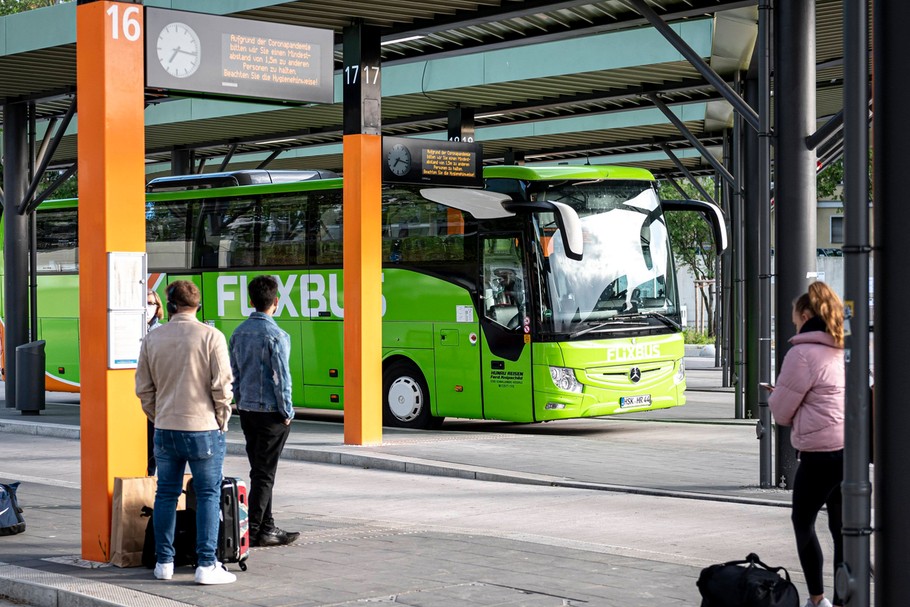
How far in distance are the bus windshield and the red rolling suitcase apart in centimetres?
919

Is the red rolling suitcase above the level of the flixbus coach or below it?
below

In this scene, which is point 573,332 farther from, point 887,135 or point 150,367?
point 887,135

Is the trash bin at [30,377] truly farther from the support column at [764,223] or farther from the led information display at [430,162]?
the support column at [764,223]

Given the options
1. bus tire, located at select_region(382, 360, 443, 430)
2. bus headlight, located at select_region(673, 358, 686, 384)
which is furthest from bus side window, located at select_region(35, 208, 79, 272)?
bus headlight, located at select_region(673, 358, 686, 384)

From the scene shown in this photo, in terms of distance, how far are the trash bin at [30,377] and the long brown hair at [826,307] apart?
15.2 meters

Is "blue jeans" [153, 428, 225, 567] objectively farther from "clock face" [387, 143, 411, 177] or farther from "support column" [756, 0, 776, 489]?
"clock face" [387, 143, 411, 177]

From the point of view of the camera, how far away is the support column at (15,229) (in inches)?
812

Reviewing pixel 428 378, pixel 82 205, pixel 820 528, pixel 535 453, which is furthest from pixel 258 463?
pixel 428 378

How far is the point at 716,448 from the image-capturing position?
1572 centimetres

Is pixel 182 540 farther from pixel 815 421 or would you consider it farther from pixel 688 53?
pixel 688 53

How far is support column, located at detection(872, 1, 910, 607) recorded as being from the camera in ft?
16.4

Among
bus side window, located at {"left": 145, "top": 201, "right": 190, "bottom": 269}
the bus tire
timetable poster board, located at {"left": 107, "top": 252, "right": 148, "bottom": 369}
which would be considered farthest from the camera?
bus side window, located at {"left": 145, "top": 201, "right": 190, "bottom": 269}

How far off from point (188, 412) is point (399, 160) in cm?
838

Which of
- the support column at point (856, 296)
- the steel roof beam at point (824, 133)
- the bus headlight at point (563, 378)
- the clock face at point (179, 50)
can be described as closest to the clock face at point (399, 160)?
the bus headlight at point (563, 378)
